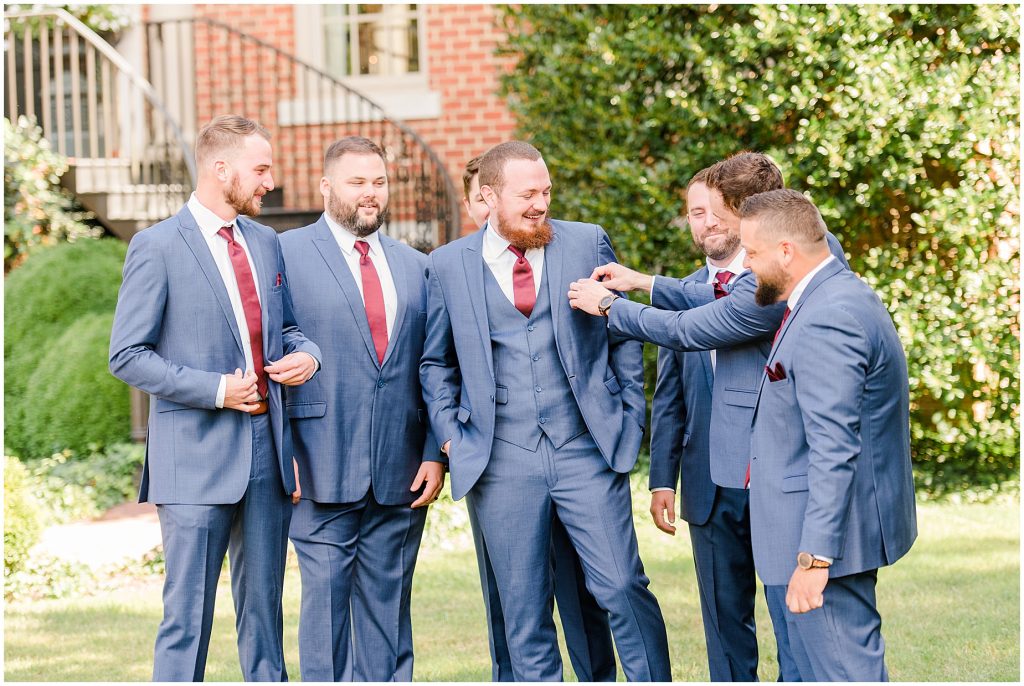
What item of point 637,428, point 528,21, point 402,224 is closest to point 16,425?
point 402,224

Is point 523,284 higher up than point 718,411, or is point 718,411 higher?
point 523,284

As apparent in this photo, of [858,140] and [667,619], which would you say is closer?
[667,619]

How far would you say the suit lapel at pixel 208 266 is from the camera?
394cm

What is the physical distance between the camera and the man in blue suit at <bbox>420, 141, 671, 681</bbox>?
4.05 meters

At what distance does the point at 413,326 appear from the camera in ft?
14.6

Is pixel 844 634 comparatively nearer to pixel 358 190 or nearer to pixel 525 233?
pixel 525 233

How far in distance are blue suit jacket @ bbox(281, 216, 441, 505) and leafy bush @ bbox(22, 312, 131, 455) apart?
18.1 feet

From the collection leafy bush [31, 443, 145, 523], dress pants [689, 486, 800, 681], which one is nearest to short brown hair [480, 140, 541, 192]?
dress pants [689, 486, 800, 681]

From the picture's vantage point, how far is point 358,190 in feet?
14.2

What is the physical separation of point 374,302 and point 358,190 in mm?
438

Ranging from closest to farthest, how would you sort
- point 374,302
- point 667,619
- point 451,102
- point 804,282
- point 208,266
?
1. point 804,282
2. point 208,266
3. point 374,302
4. point 667,619
5. point 451,102

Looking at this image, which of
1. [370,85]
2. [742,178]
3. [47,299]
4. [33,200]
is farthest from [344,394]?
[370,85]

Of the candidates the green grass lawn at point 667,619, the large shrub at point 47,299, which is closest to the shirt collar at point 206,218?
the green grass lawn at point 667,619

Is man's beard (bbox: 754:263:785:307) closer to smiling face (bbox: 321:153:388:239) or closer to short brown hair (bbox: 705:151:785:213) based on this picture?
short brown hair (bbox: 705:151:785:213)
